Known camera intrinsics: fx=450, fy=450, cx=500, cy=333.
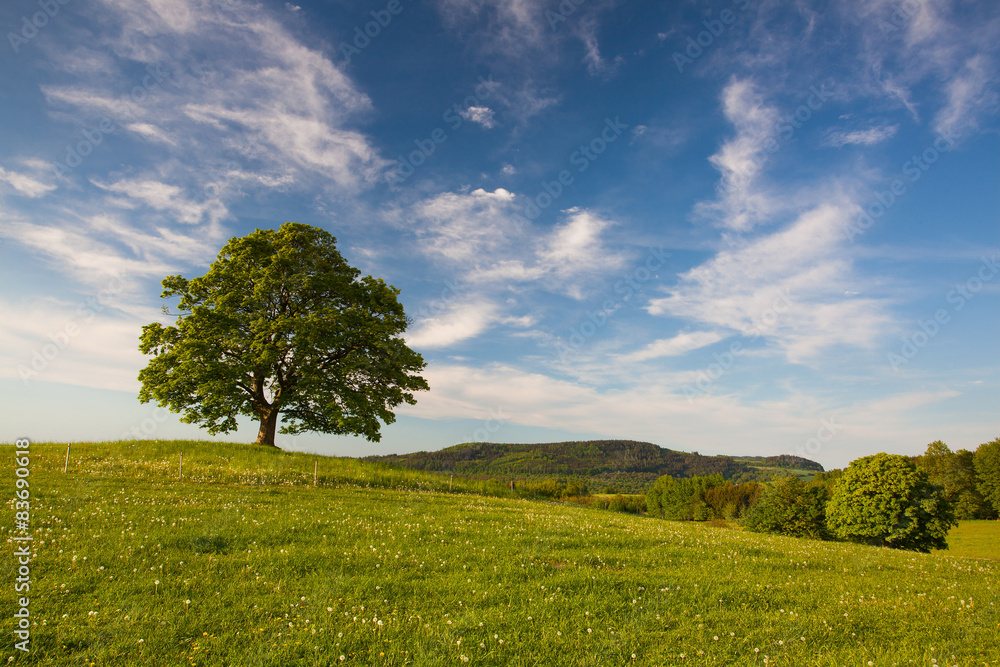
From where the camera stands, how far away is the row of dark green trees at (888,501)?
32906 millimetres

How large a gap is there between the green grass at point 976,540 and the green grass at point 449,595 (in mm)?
47058

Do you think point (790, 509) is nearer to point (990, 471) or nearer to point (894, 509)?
point (894, 509)

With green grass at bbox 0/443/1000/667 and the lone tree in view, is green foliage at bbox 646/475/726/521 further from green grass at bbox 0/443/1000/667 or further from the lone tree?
green grass at bbox 0/443/1000/667

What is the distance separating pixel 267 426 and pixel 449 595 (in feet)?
92.9

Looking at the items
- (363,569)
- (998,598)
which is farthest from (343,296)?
(998,598)

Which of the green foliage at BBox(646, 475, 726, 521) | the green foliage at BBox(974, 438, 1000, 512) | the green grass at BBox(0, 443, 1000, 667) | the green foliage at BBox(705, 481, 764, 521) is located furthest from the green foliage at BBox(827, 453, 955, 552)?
the green foliage at BBox(646, 475, 726, 521)

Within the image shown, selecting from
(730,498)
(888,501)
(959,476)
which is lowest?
(730,498)

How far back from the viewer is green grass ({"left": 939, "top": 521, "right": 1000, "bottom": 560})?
46.8 meters

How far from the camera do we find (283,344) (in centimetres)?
3036

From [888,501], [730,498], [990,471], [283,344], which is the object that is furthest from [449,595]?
[730,498]

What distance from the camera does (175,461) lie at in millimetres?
26672

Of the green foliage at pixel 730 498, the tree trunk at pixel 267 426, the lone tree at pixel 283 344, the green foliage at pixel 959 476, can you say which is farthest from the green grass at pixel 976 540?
the tree trunk at pixel 267 426

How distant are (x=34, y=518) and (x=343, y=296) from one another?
2211 centimetres

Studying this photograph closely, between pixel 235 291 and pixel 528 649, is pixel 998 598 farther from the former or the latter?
pixel 235 291
